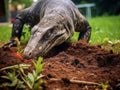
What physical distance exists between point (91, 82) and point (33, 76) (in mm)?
631

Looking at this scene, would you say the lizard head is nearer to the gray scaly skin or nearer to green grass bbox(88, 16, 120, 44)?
the gray scaly skin

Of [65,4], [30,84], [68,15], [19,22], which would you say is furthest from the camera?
[19,22]

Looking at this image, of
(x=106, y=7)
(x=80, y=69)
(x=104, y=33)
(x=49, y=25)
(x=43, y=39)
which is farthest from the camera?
(x=106, y=7)

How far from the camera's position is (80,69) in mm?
3855

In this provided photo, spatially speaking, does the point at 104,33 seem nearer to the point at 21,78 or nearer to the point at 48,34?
the point at 48,34

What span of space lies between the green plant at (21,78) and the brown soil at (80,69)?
14 centimetres

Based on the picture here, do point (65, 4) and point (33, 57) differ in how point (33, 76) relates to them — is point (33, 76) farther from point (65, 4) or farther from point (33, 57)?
point (65, 4)

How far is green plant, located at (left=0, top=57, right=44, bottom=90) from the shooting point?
2.95 metres

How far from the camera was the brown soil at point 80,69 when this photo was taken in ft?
10.6

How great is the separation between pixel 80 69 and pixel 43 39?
0.89 metres

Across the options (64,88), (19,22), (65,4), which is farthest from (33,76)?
(19,22)

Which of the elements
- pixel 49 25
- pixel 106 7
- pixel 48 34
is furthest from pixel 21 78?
pixel 106 7

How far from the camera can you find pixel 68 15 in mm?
5457

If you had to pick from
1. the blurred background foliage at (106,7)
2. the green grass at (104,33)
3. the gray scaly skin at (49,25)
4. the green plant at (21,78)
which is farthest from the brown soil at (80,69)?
the blurred background foliage at (106,7)
